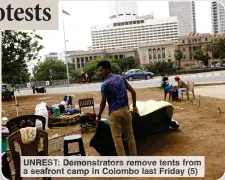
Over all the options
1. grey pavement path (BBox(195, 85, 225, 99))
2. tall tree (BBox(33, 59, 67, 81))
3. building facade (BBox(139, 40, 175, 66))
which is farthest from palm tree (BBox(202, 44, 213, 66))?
grey pavement path (BBox(195, 85, 225, 99))

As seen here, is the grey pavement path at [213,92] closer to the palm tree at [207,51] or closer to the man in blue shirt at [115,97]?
the man in blue shirt at [115,97]

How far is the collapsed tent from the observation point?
389 cm

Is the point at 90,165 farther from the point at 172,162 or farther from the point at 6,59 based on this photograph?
the point at 6,59

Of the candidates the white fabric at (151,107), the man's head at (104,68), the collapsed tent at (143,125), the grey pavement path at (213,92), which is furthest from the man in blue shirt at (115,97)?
the grey pavement path at (213,92)

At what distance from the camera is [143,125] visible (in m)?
4.29

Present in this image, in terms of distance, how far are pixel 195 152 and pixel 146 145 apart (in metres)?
0.77

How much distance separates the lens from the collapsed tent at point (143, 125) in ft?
12.7

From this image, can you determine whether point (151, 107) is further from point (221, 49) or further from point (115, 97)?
point (221, 49)

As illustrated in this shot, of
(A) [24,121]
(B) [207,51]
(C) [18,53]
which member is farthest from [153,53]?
(A) [24,121]

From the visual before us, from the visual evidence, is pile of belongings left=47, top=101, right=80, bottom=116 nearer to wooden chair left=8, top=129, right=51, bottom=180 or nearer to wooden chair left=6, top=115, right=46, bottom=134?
wooden chair left=6, top=115, right=46, bottom=134

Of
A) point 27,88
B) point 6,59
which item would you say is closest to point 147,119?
point 6,59

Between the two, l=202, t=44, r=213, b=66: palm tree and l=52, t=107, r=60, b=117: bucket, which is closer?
l=52, t=107, r=60, b=117: bucket

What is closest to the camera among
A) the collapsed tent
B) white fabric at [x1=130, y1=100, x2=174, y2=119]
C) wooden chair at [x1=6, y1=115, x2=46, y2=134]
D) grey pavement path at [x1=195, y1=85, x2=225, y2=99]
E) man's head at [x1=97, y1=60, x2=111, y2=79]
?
man's head at [x1=97, y1=60, x2=111, y2=79]

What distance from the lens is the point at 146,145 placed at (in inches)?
172
